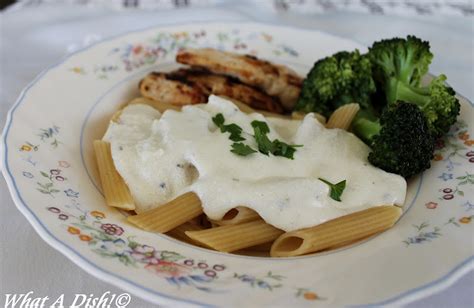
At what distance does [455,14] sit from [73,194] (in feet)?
14.5

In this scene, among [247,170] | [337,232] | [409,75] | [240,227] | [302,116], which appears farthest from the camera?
[302,116]

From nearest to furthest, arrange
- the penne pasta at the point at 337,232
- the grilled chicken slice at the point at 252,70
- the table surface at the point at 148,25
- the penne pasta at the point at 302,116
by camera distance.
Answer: the penne pasta at the point at 337,232 → the penne pasta at the point at 302,116 → the grilled chicken slice at the point at 252,70 → the table surface at the point at 148,25

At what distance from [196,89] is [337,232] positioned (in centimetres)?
155

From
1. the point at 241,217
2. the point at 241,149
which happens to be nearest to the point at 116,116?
the point at 241,149

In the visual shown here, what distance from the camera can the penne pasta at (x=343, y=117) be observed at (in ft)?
11.5

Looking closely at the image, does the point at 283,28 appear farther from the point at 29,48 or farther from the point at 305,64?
the point at 29,48

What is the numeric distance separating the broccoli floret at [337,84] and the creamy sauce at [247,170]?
1.54 feet

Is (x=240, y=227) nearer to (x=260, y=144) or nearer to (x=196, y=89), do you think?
(x=260, y=144)

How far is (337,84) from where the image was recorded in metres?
3.75

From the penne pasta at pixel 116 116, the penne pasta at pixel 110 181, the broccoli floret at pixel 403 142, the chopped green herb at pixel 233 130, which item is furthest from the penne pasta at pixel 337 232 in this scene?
the penne pasta at pixel 116 116

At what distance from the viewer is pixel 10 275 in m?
2.74

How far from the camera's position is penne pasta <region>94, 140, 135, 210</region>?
2.86 m

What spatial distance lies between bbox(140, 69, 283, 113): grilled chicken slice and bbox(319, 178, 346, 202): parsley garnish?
1.15 m

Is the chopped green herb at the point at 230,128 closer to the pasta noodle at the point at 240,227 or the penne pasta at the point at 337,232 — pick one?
the pasta noodle at the point at 240,227
